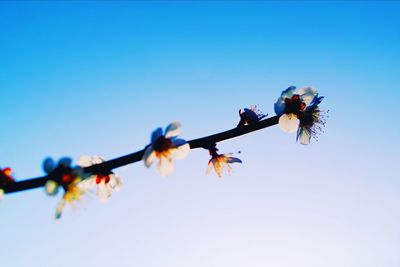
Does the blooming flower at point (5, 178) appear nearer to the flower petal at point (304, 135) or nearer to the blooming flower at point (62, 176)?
the blooming flower at point (62, 176)

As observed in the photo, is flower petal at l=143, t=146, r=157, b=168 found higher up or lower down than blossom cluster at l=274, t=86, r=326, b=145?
lower down

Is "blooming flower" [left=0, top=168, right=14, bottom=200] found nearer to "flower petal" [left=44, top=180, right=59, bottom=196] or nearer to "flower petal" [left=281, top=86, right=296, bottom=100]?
"flower petal" [left=44, top=180, right=59, bottom=196]

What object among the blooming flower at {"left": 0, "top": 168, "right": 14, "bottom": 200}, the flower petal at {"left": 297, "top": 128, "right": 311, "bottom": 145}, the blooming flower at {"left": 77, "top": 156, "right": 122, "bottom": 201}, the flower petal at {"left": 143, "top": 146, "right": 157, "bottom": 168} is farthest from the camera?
the flower petal at {"left": 297, "top": 128, "right": 311, "bottom": 145}

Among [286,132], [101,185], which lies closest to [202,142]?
[286,132]

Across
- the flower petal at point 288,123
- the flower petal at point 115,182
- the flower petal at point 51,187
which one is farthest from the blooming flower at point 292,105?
the flower petal at point 51,187

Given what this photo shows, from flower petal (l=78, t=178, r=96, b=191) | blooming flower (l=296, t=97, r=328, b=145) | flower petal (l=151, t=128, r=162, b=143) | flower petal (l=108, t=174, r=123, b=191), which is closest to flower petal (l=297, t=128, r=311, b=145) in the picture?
blooming flower (l=296, t=97, r=328, b=145)

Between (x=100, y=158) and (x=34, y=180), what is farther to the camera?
(x=100, y=158)

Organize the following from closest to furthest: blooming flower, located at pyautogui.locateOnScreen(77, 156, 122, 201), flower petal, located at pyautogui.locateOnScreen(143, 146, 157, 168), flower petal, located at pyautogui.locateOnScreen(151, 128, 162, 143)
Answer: flower petal, located at pyautogui.locateOnScreen(143, 146, 157, 168) < flower petal, located at pyautogui.locateOnScreen(151, 128, 162, 143) < blooming flower, located at pyautogui.locateOnScreen(77, 156, 122, 201)

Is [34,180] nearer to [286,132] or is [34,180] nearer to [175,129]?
[175,129]
